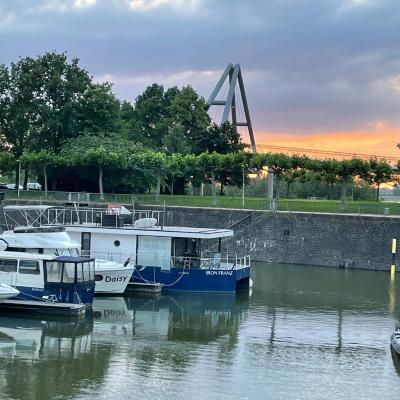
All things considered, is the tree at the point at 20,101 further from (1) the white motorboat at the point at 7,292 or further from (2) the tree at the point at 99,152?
(1) the white motorboat at the point at 7,292

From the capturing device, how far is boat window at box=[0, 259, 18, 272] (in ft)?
90.4

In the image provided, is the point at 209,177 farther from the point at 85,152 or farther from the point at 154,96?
the point at 154,96

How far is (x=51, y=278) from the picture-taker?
2675 cm

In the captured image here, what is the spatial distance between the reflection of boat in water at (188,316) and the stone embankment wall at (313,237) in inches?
586

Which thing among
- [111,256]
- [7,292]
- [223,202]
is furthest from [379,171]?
[7,292]

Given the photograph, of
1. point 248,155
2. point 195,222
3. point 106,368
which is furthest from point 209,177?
point 106,368

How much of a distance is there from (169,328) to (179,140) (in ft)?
162

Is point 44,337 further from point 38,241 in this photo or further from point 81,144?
point 81,144

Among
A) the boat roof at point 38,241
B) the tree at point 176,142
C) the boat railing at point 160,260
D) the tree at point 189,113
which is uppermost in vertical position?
the tree at point 189,113

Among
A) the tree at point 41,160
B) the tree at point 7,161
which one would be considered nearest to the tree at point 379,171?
the tree at point 41,160

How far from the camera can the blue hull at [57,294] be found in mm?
26547

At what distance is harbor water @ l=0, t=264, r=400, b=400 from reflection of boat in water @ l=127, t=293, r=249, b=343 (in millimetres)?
43

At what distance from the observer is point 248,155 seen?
59.8 metres

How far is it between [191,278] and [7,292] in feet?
32.7
